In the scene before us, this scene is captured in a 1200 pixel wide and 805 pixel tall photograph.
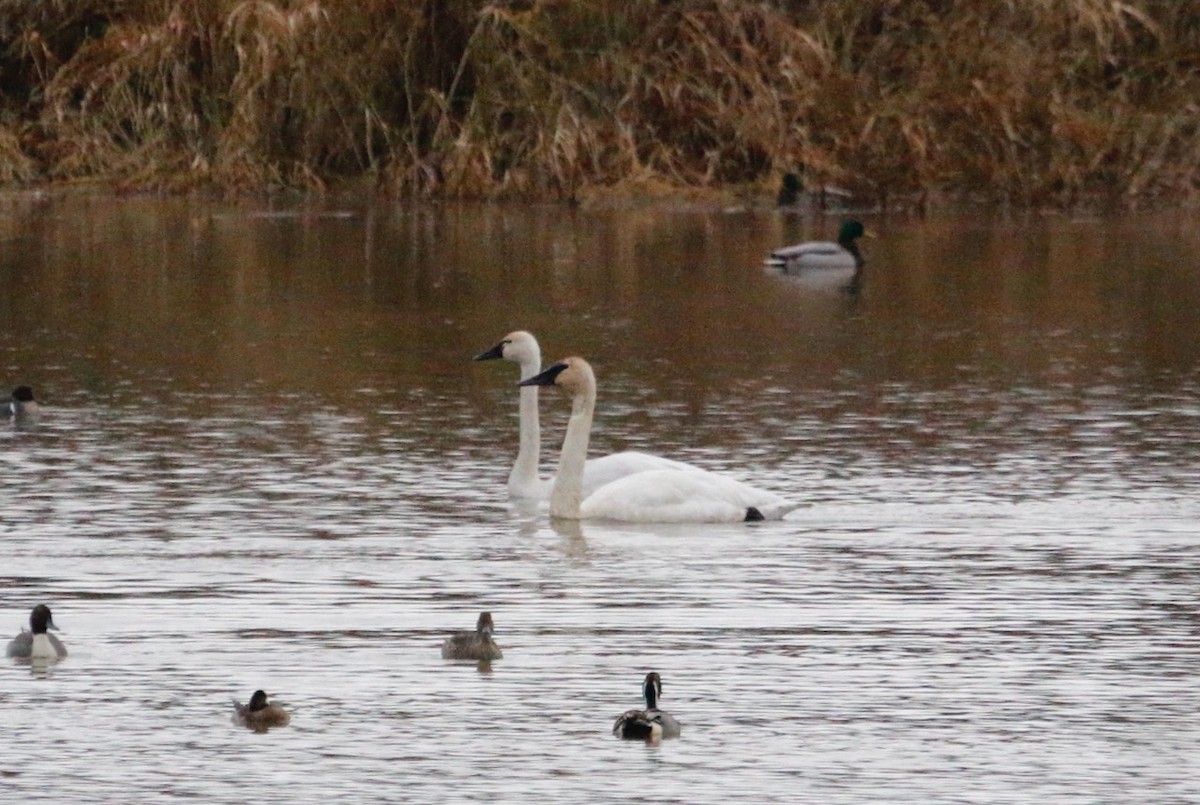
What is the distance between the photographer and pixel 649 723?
831cm

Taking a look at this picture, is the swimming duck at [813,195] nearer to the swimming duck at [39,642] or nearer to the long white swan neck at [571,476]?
the long white swan neck at [571,476]

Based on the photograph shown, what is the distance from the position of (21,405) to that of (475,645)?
7.84 meters

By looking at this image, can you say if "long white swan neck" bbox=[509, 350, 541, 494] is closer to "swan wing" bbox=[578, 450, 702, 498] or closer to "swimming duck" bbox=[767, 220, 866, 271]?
"swan wing" bbox=[578, 450, 702, 498]

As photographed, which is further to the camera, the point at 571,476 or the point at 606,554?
the point at 571,476

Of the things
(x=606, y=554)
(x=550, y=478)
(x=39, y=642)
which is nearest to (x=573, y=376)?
(x=550, y=478)

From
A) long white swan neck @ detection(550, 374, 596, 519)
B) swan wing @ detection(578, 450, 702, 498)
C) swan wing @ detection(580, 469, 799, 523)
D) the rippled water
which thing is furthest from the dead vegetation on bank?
swan wing @ detection(580, 469, 799, 523)

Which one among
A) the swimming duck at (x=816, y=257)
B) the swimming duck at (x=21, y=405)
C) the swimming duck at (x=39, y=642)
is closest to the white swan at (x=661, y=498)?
the swimming duck at (x=39, y=642)

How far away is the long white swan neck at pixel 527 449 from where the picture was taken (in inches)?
533

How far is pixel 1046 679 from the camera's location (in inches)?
365

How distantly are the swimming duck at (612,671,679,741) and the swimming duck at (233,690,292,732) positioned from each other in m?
0.97

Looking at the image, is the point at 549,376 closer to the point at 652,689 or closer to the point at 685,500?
the point at 685,500

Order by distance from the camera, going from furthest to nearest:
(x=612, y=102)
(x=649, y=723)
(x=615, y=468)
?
1. (x=612, y=102)
2. (x=615, y=468)
3. (x=649, y=723)

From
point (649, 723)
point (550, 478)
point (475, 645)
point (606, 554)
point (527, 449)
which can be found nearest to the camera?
point (649, 723)

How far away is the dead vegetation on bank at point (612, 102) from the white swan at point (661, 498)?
22752 mm
